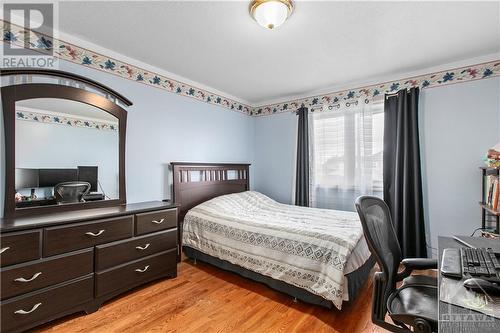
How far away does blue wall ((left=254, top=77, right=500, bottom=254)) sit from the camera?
2.58m

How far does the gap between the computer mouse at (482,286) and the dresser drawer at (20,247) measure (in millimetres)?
2476

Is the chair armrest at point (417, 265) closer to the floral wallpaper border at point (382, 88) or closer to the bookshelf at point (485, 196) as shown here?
the bookshelf at point (485, 196)

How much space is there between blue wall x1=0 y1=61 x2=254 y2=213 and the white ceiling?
0.35 metres

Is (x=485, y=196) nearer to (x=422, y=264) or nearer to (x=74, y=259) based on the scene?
(x=422, y=264)

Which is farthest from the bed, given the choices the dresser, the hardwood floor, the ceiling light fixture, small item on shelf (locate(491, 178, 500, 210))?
the ceiling light fixture

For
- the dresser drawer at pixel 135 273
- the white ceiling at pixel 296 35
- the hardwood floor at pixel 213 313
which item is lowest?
the hardwood floor at pixel 213 313

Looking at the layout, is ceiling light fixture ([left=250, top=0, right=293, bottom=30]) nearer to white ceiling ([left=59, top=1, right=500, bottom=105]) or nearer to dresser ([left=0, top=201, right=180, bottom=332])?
white ceiling ([left=59, top=1, right=500, bottom=105])

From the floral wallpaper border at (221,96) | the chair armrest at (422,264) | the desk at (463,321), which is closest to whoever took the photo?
the desk at (463,321)

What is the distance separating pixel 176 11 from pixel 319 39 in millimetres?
1295

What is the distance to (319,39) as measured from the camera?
222 cm

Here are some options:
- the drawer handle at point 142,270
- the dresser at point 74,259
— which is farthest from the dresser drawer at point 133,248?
the drawer handle at point 142,270

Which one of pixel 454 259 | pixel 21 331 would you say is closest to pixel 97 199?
pixel 21 331

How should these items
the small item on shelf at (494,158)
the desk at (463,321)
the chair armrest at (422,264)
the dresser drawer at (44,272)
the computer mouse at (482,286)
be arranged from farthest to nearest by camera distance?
1. the small item on shelf at (494,158)
2. the dresser drawer at (44,272)
3. the chair armrest at (422,264)
4. the computer mouse at (482,286)
5. the desk at (463,321)

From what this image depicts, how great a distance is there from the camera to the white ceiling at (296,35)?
71.0 inches
